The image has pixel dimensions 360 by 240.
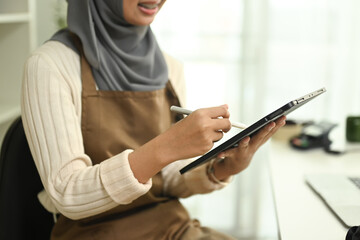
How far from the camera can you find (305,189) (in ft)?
4.88

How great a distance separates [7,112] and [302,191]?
99 cm

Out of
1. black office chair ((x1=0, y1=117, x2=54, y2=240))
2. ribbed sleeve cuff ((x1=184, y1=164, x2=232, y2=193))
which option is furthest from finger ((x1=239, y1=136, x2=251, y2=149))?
black office chair ((x1=0, y1=117, x2=54, y2=240))

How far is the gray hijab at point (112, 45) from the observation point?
1.29 meters

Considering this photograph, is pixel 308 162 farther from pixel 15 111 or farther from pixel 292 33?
pixel 15 111

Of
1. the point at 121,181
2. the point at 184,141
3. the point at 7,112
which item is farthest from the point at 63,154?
the point at 7,112

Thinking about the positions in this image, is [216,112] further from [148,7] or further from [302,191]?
[302,191]

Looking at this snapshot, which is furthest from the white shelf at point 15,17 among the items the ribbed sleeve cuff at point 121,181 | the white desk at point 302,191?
the white desk at point 302,191

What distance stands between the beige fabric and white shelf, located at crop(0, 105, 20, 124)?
500mm

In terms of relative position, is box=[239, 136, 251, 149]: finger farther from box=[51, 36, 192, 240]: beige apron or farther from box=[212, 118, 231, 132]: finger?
box=[51, 36, 192, 240]: beige apron

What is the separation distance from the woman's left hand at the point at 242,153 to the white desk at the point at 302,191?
15 centimetres

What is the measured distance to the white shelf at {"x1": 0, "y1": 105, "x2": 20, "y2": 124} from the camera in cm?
165

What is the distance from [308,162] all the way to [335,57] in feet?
2.42

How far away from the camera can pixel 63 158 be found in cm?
116

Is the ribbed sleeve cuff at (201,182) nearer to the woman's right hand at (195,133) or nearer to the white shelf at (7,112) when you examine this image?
the woman's right hand at (195,133)
